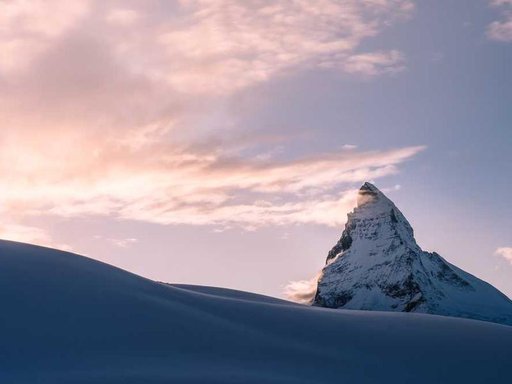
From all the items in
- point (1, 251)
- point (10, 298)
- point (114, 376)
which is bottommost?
point (114, 376)

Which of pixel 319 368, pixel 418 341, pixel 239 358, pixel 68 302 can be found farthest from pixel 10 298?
pixel 418 341

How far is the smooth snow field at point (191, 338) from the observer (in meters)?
10.9

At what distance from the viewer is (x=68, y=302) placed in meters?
13.5

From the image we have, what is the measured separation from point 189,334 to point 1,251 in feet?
18.4

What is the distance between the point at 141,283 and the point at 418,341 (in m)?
6.13

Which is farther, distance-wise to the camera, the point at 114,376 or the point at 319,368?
the point at 319,368

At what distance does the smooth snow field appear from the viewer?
10.9 meters

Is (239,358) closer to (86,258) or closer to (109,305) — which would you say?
(109,305)

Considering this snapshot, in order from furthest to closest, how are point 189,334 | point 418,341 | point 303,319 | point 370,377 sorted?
point 303,319 → point 418,341 → point 189,334 → point 370,377

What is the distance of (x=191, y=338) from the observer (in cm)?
1289

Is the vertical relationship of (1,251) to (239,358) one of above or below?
above

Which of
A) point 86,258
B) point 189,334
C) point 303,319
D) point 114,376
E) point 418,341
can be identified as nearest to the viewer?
point 114,376

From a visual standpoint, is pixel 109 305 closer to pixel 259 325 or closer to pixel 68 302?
pixel 68 302

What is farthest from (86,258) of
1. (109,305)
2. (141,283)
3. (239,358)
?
(239,358)
